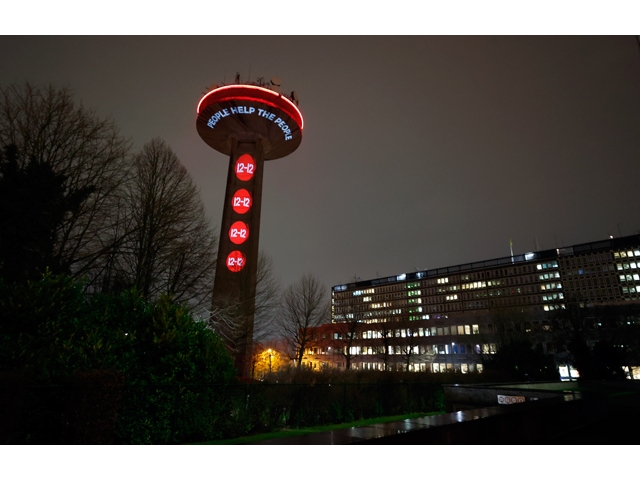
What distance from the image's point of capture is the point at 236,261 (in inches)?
1182

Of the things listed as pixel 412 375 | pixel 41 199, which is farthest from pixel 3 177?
pixel 412 375

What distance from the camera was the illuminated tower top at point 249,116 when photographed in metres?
31.5

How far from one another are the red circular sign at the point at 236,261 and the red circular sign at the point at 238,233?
98 cm

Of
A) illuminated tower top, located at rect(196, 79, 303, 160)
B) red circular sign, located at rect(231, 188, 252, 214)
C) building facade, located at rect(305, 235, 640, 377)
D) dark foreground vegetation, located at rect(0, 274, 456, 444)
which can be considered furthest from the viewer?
building facade, located at rect(305, 235, 640, 377)

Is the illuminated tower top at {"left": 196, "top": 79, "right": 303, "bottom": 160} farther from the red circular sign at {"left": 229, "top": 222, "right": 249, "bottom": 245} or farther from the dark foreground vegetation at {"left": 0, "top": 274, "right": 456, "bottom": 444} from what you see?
the dark foreground vegetation at {"left": 0, "top": 274, "right": 456, "bottom": 444}

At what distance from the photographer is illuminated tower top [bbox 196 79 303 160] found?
31516 millimetres

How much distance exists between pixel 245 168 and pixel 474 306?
101 meters

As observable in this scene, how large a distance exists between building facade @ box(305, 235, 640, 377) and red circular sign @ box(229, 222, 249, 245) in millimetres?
14616

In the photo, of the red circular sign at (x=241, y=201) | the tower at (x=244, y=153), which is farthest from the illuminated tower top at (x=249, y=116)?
the red circular sign at (x=241, y=201)

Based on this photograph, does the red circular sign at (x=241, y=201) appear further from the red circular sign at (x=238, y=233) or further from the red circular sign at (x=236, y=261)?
the red circular sign at (x=236, y=261)

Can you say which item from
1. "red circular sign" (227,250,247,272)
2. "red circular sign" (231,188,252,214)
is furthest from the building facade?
"red circular sign" (231,188,252,214)

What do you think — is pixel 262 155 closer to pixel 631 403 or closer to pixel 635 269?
pixel 631 403

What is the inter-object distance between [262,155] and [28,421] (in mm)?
29599

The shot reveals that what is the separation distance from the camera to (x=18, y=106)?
43.5 feet
